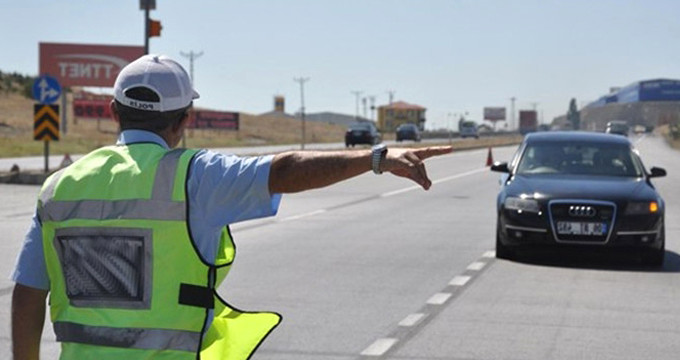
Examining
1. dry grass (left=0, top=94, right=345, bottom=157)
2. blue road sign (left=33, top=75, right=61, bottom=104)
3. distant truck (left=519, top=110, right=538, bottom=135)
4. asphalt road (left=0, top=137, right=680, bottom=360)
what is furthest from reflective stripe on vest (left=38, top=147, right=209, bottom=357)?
distant truck (left=519, top=110, right=538, bottom=135)

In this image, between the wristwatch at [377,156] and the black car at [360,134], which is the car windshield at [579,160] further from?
the black car at [360,134]

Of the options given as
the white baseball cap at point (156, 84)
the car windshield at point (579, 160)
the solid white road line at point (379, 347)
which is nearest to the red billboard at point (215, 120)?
the car windshield at point (579, 160)

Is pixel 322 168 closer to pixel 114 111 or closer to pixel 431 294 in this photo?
pixel 114 111

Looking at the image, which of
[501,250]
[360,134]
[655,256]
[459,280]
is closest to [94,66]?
[360,134]

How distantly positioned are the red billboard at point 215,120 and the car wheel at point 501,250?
92285 mm

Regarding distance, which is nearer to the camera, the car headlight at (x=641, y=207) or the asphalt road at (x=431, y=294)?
the asphalt road at (x=431, y=294)

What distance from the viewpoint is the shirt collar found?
3.40 meters

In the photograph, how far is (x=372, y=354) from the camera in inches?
336

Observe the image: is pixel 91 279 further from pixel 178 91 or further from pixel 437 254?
pixel 437 254

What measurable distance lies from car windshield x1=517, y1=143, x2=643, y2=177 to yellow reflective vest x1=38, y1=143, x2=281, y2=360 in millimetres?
12780

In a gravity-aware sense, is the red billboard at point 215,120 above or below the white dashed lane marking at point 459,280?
above

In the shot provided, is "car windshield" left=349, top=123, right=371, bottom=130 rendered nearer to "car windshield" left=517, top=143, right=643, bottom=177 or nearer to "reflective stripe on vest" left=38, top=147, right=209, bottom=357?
"car windshield" left=517, top=143, right=643, bottom=177

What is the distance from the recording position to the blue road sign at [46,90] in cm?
3212

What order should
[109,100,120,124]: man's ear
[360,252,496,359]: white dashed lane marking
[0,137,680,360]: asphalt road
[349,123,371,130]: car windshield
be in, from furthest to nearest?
[349,123,371,130]: car windshield
[0,137,680,360]: asphalt road
[360,252,496,359]: white dashed lane marking
[109,100,120,124]: man's ear
